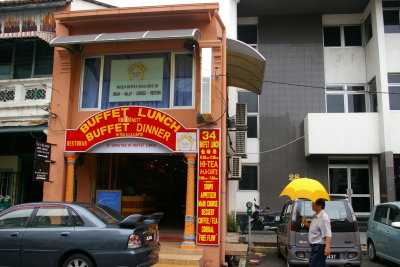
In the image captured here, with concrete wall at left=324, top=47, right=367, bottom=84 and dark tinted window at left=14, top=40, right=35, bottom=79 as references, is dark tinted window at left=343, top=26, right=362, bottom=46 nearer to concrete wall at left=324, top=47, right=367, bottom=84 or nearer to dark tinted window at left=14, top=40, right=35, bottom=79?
concrete wall at left=324, top=47, right=367, bottom=84

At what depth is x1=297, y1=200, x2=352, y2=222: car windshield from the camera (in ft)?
28.8

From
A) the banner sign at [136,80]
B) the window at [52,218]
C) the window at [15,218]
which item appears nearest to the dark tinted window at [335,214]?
the banner sign at [136,80]

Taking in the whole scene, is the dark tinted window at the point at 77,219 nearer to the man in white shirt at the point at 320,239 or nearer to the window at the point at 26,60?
the man in white shirt at the point at 320,239

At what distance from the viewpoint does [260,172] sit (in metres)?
16.7

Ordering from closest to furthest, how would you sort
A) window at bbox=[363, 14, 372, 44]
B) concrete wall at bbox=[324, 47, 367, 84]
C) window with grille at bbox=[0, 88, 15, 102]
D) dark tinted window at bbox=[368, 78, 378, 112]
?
window with grille at bbox=[0, 88, 15, 102]
dark tinted window at bbox=[368, 78, 378, 112]
window at bbox=[363, 14, 372, 44]
concrete wall at bbox=[324, 47, 367, 84]

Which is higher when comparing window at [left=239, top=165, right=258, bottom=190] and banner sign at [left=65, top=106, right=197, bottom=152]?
banner sign at [left=65, top=106, right=197, bottom=152]

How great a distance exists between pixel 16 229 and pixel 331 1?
590 inches

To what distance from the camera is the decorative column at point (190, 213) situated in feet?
31.0

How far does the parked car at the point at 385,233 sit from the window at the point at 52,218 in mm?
6766

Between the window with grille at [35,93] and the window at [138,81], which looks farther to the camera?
the window with grille at [35,93]

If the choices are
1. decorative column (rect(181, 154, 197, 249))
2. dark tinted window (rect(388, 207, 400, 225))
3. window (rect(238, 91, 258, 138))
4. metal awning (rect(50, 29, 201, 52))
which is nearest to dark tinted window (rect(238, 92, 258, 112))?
window (rect(238, 91, 258, 138))

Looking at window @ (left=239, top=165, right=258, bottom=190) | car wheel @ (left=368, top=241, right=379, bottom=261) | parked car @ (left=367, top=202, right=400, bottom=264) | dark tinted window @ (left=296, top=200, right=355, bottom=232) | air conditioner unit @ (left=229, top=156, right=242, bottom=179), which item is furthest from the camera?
window @ (left=239, top=165, right=258, bottom=190)

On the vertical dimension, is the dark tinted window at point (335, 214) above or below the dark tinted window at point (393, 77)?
below

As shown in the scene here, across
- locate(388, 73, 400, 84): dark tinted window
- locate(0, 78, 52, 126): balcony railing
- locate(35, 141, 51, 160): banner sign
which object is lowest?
locate(35, 141, 51, 160): banner sign
